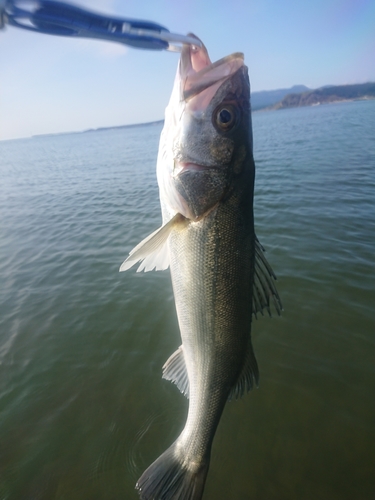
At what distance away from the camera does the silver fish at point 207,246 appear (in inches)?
74.0

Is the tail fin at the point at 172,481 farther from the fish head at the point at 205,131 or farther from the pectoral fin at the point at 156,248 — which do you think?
the fish head at the point at 205,131

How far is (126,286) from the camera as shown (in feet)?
22.0

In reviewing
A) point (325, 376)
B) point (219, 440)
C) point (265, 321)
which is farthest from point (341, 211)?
point (219, 440)

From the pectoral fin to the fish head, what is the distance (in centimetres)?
9

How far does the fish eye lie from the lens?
6.18 ft

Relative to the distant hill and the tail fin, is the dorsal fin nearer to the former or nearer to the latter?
the tail fin

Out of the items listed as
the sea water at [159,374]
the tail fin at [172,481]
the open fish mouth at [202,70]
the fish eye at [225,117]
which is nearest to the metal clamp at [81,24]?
the open fish mouth at [202,70]

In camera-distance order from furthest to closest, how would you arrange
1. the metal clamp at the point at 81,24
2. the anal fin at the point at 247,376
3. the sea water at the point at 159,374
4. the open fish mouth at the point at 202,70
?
the sea water at the point at 159,374, the anal fin at the point at 247,376, the open fish mouth at the point at 202,70, the metal clamp at the point at 81,24

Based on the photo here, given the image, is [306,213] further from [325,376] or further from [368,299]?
[325,376]

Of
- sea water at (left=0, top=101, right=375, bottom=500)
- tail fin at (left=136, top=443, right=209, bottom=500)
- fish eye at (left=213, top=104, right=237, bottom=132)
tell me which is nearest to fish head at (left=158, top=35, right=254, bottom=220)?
fish eye at (left=213, top=104, right=237, bottom=132)

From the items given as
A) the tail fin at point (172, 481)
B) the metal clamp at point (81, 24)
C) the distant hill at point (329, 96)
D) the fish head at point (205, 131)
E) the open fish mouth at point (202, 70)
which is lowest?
the tail fin at point (172, 481)

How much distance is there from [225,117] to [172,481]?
2.76 m

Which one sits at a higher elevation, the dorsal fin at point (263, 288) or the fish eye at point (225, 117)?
the fish eye at point (225, 117)

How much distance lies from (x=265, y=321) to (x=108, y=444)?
10.5 feet
